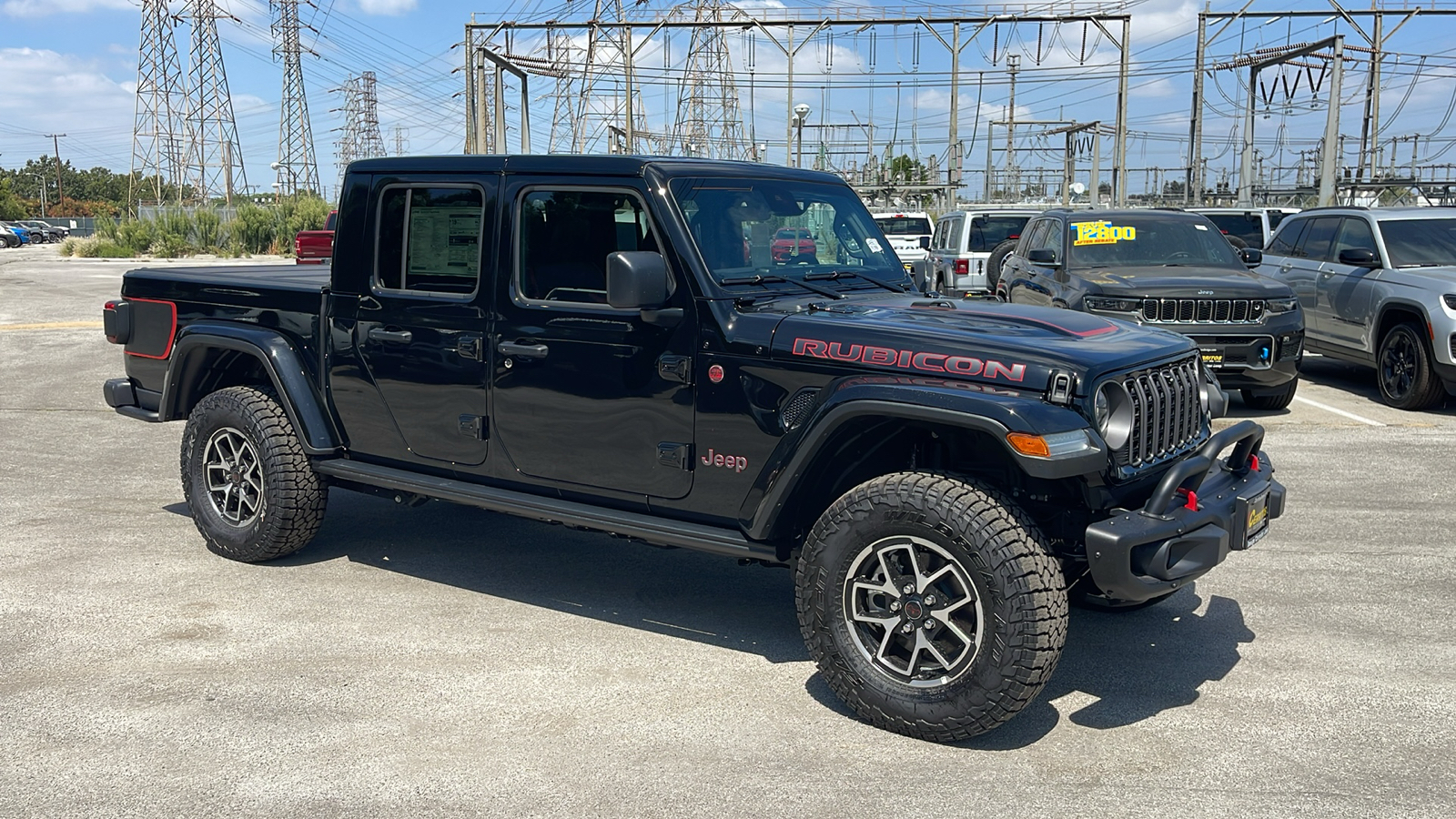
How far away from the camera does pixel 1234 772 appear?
3.86 m

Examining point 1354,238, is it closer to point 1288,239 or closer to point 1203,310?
point 1288,239

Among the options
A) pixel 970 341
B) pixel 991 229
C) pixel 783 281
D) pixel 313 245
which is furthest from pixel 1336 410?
pixel 313 245

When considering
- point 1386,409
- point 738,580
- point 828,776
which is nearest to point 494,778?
point 828,776

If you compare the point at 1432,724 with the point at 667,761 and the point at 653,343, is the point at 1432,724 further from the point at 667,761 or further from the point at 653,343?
the point at 653,343

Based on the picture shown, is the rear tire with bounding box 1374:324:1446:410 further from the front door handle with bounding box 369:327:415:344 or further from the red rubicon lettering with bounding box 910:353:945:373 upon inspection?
the front door handle with bounding box 369:327:415:344

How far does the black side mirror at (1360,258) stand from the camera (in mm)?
11117

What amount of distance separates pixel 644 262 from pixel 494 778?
190 centimetres

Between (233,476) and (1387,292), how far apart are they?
989 cm

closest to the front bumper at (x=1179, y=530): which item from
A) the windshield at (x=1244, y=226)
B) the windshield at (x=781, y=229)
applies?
the windshield at (x=781, y=229)

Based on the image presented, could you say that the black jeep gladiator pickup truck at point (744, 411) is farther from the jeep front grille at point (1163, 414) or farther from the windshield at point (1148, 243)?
the windshield at point (1148, 243)

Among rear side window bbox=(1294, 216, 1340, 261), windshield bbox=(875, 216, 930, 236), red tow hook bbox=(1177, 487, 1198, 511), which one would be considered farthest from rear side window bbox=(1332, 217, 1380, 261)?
windshield bbox=(875, 216, 930, 236)

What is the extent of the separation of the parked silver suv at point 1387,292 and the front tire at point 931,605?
322 inches

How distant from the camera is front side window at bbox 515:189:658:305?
16.3ft

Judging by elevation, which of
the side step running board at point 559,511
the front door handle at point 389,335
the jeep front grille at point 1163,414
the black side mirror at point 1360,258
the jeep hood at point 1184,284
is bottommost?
the side step running board at point 559,511
